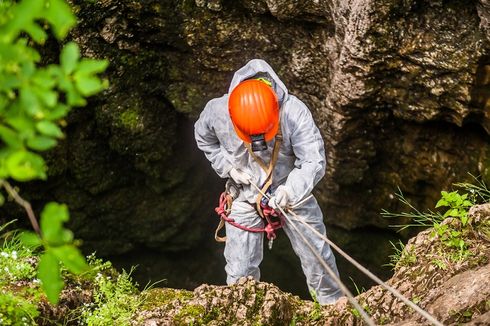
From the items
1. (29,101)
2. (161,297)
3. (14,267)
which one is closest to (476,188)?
(161,297)

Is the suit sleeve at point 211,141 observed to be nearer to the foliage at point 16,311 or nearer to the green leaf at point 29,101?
the foliage at point 16,311

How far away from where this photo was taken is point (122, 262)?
664cm

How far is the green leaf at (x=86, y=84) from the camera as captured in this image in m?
1.56

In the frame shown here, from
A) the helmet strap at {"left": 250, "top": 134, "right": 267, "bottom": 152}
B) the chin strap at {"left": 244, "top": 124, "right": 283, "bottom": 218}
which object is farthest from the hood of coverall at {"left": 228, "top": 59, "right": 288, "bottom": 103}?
the helmet strap at {"left": 250, "top": 134, "right": 267, "bottom": 152}

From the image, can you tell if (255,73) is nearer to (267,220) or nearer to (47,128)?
(267,220)

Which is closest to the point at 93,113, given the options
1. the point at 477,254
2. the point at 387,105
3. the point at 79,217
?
the point at 79,217

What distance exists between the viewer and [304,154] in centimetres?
421

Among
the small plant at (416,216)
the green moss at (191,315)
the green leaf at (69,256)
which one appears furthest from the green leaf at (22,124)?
the small plant at (416,216)

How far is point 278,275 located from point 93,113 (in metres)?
2.85

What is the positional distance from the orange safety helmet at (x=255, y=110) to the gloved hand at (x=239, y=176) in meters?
0.42

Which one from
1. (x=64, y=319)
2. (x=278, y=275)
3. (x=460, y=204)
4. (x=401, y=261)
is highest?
(x=460, y=204)

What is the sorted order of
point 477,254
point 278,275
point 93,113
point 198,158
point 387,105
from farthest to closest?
point 278,275
point 198,158
point 93,113
point 387,105
point 477,254

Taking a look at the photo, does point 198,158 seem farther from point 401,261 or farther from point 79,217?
point 401,261

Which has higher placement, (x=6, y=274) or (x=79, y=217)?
(x=6, y=274)
